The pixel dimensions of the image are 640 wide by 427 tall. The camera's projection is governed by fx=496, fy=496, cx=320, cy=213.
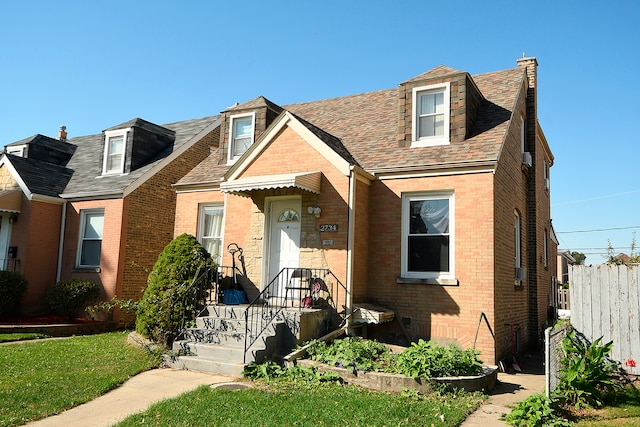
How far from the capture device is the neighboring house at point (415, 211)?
1088 centimetres

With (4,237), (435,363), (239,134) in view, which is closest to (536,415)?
(435,363)

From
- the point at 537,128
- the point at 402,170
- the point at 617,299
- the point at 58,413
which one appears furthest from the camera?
the point at 537,128

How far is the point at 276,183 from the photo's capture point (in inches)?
444

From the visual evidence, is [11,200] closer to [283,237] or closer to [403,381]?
[283,237]

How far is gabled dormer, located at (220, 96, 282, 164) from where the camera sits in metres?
15.2

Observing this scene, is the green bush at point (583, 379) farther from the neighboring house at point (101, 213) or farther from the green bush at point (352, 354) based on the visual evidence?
the neighboring house at point (101, 213)

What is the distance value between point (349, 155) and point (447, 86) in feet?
9.77

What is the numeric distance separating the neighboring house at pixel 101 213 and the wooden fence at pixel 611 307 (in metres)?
12.5

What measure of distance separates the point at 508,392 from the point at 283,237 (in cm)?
629

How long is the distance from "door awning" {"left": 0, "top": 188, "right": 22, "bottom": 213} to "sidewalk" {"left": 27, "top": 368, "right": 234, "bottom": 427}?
10.6m

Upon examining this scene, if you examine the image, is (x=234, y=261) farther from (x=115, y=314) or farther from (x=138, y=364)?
(x=115, y=314)

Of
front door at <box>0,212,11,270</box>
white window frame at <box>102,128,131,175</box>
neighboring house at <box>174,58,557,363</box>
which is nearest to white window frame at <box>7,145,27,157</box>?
front door at <box>0,212,11,270</box>

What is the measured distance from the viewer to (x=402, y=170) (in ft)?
38.7

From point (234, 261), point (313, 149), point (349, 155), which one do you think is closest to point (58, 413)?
point (234, 261)
